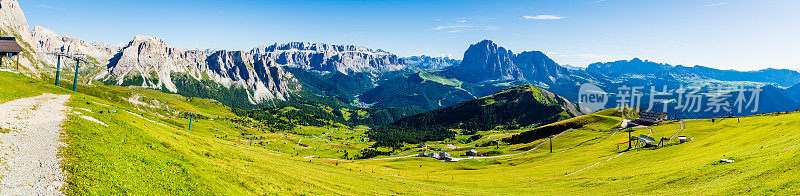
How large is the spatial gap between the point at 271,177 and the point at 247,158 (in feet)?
49.2

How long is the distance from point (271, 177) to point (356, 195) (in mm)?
11461

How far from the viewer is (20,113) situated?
1578 inches

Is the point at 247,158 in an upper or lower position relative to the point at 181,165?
lower

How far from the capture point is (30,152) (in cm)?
2820

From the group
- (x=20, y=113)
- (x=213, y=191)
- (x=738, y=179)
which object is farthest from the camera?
(x=20, y=113)

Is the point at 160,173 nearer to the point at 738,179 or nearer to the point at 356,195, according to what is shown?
the point at 356,195

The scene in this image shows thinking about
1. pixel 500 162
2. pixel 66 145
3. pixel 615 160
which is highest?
pixel 66 145

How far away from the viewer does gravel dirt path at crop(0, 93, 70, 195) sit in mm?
22469

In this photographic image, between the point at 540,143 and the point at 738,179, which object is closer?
the point at 738,179

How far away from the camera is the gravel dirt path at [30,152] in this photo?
22469 mm

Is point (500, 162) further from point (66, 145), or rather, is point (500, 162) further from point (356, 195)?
point (66, 145)

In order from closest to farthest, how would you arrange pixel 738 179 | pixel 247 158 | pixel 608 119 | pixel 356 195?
pixel 738 179
pixel 356 195
pixel 247 158
pixel 608 119

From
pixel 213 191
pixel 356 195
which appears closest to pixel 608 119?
pixel 356 195

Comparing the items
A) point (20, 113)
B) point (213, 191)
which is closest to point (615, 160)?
point (213, 191)
